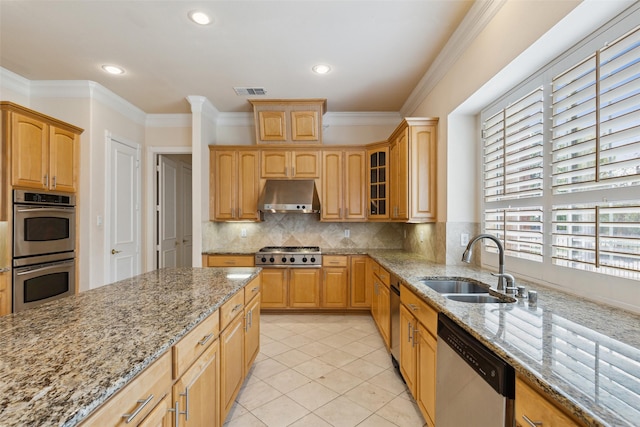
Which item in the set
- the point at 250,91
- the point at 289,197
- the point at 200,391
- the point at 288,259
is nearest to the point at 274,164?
the point at 289,197

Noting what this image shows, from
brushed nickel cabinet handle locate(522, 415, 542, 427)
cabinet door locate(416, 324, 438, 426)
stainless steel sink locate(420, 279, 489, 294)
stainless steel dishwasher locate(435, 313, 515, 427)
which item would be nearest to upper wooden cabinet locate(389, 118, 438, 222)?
stainless steel sink locate(420, 279, 489, 294)

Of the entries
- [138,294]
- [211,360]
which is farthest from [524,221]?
[138,294]

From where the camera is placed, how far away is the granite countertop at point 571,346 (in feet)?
2.43

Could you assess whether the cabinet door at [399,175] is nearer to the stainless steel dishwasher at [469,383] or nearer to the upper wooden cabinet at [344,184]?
the upper wooden cabinet at [344,184]

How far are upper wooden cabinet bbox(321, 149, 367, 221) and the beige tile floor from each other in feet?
5.20

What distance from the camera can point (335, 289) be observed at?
3998mm

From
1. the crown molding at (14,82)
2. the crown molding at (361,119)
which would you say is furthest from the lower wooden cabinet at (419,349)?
the crown molding at (14,82)

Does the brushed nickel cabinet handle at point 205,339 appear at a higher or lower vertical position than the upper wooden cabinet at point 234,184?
lower

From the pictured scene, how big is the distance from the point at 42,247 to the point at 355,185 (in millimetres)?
3562

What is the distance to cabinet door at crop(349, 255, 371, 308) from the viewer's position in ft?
13.1

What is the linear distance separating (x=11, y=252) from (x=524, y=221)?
4214mm

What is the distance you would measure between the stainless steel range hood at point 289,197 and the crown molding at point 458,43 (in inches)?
70.6

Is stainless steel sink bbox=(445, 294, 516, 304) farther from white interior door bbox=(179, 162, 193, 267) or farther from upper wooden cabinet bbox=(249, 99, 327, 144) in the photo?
white interior door bbox=(179, 162, 193, 267)

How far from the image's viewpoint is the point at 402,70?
311cm
